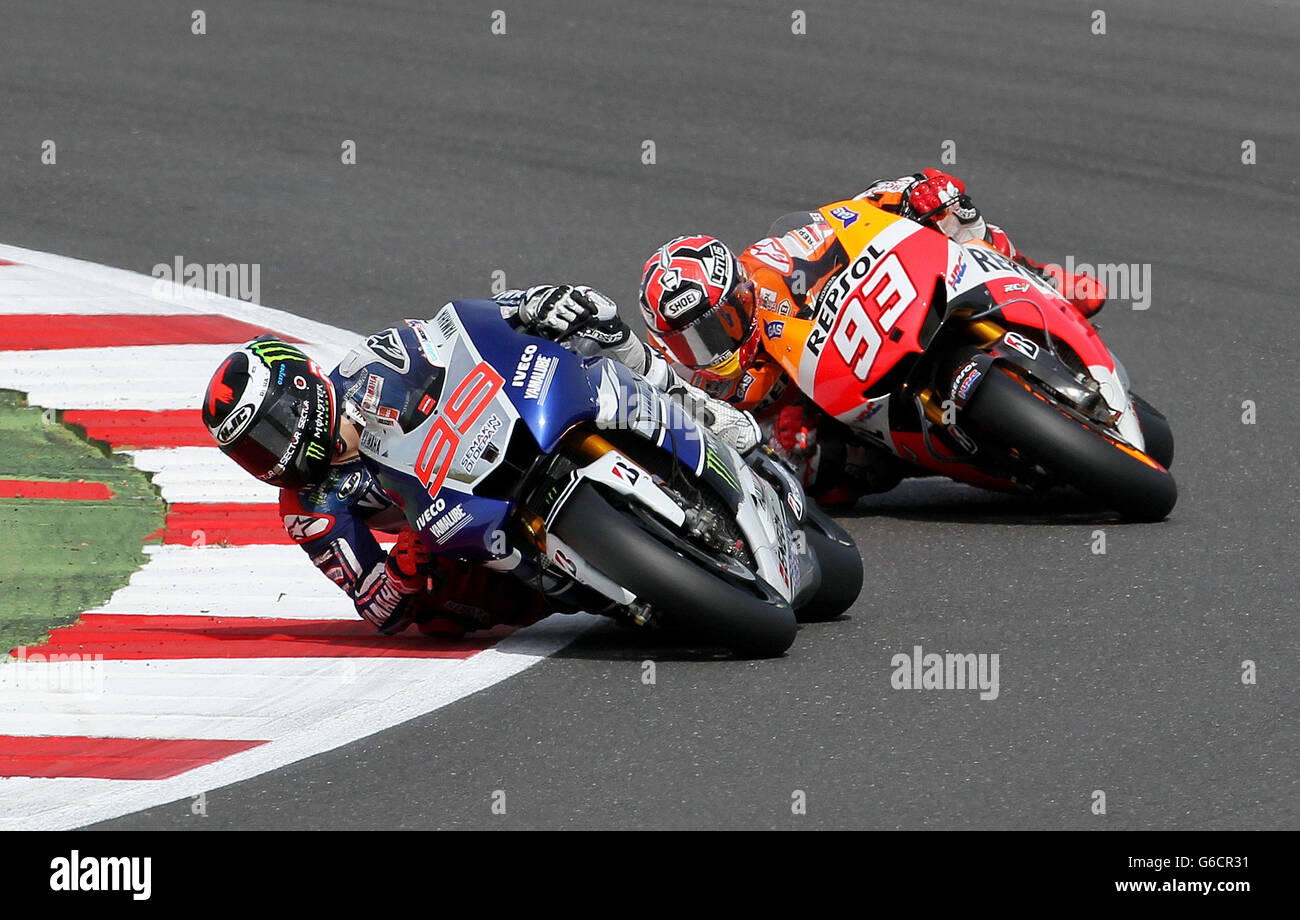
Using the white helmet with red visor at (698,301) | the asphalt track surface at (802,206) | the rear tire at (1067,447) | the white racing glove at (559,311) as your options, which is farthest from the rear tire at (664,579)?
the rear tire at (1067,447)

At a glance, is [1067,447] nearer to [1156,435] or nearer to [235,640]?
[1156,435]

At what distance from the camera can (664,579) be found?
6125 millimetres

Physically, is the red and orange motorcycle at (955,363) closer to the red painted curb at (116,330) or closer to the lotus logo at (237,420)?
the lotus logo at (237,420)

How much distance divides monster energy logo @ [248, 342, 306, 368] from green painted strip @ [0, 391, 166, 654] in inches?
52.5

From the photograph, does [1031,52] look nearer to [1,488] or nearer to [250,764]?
[1,488]

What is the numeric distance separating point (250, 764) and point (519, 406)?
1338mm

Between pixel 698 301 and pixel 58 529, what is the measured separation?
262cm

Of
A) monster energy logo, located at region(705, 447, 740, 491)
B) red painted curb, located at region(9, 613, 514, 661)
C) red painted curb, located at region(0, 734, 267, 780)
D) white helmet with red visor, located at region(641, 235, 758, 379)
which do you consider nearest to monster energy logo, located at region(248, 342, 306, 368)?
red painted curb, located at region(9, 613, 514, 661)

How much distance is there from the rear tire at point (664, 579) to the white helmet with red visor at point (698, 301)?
5.03 ft

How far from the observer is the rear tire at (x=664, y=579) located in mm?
6129

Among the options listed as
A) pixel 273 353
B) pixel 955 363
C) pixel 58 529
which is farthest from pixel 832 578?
pixel 58 529

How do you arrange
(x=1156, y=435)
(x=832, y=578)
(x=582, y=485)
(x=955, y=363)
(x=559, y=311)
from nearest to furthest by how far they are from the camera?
(x=582, y=485)
(x=559, y=311)
(x=832, y=578)
(x=955, y=363)
(x=1156, y=435)
